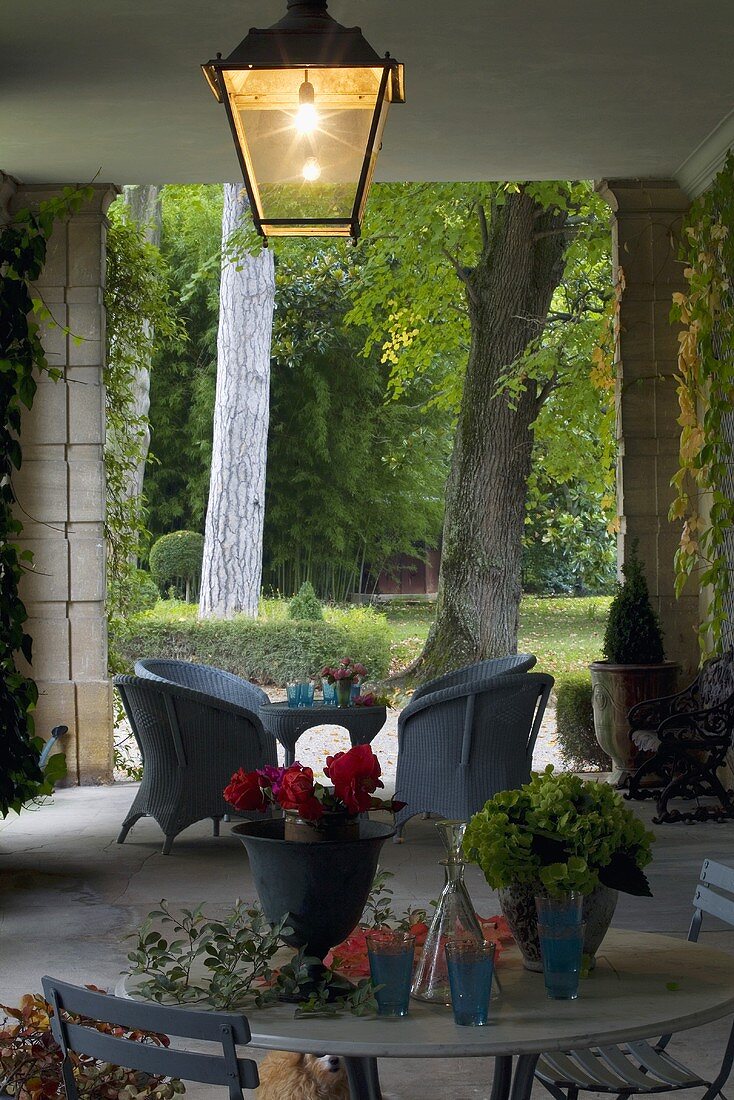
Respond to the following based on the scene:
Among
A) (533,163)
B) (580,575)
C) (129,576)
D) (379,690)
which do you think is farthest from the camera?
(580,575)

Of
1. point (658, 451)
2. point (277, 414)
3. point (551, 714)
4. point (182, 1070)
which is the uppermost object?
point (277, 414)

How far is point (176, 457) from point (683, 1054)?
16.7 metres

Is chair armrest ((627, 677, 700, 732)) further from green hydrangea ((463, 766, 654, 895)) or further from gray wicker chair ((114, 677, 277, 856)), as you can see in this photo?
green hydrangea ((463, 766, 654, 895))

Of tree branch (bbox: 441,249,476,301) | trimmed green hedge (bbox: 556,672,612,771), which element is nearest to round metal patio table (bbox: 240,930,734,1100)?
trimmed green hedge (bbox: 556,672,612,771)

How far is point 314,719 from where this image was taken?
582 centimetres

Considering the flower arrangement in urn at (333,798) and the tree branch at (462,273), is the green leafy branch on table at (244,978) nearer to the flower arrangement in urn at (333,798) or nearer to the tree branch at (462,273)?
the flower arrangement in urn at (333,798)

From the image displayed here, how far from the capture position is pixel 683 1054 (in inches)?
121

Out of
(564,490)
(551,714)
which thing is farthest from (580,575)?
(551,714)

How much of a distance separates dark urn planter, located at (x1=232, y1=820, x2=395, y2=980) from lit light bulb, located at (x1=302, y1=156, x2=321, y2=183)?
1689mm

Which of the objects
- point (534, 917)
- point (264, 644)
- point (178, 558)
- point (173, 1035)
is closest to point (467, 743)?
point (534, 917)

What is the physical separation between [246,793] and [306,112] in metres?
1.67

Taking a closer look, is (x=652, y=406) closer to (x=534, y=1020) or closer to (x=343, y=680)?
(x=343, y=680)

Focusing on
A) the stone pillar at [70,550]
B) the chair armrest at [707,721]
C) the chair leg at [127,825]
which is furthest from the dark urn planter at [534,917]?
the stone pillar at [70,550]

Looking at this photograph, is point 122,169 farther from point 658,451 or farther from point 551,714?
point 551,714
